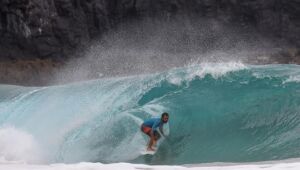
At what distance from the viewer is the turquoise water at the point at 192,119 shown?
9.77m

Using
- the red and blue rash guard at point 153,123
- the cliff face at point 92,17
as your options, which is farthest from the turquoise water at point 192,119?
the cliff face at point 92,17

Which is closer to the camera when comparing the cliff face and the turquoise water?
the turquoise water

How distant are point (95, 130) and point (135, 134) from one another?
97 centimetres

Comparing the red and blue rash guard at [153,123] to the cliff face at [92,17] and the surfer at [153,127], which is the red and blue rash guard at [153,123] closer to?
the surfer at [153,127]

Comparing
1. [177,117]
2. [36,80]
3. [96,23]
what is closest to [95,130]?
[177,117]

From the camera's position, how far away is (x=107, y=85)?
14.0 meters

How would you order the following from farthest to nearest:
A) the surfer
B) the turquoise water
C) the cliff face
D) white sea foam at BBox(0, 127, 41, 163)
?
the cliff face
white sea foam at BBox(0, 127, 41, 163)
the surfer
the turquoise water

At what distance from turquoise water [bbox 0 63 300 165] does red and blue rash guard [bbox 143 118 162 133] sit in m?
0.32

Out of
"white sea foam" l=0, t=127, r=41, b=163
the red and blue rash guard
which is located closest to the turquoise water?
"white sea foam" l=0, t=127, r=41, b=163

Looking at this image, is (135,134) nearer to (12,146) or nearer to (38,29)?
(12,146)

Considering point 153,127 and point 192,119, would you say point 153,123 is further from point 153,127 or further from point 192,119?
point 192,119

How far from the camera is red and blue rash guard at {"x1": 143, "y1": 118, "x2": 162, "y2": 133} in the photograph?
10023 mm

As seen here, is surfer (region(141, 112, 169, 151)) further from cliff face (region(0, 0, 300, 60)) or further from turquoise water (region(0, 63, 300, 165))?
cliff face (region(0, 0, 300, 60))

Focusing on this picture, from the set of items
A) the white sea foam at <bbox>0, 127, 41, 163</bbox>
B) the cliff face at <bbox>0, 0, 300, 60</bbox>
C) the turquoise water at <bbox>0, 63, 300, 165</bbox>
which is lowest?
the white sea foam at <bbox>0, 127, 41, 163</bbox>
